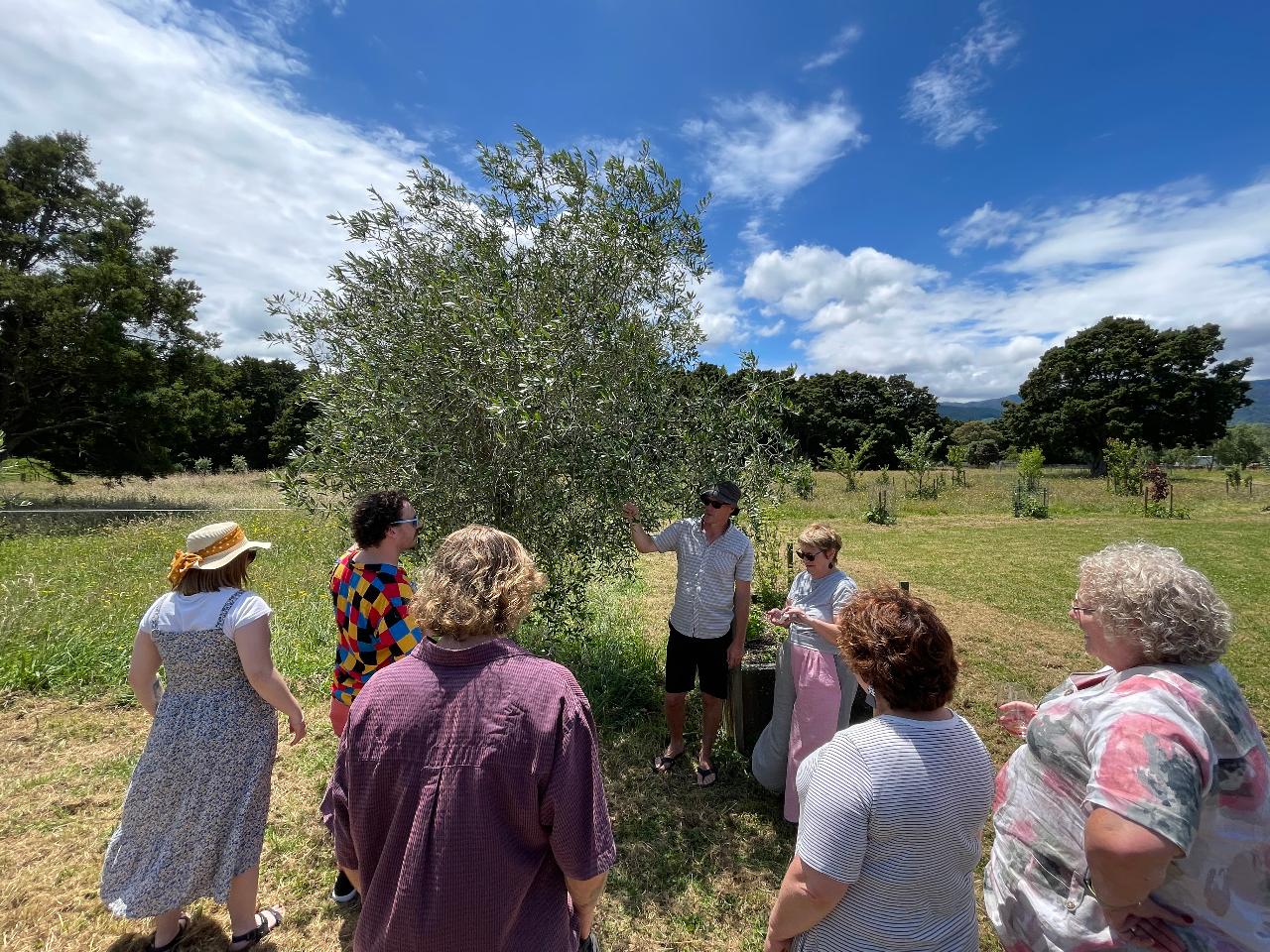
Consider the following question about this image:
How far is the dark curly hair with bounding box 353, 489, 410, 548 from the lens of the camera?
3068mm

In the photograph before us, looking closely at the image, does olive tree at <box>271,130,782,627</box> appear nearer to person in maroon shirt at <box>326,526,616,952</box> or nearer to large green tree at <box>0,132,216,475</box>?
person in maroon shirt at <box>326,526,616,952</box>

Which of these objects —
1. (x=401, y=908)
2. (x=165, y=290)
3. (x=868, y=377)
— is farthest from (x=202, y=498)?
(x=868, y=377)

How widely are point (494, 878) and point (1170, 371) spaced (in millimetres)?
54553

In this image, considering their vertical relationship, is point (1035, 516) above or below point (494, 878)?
below

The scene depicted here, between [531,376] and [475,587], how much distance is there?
2170 mm

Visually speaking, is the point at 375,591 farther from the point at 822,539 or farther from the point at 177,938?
the point at 822,539

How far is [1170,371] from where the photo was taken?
40.4 metres

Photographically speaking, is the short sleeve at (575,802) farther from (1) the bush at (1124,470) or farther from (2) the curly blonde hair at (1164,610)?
(1) the bush at (1124,470)

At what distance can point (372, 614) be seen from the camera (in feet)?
10.2

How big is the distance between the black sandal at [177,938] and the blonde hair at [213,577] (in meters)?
1.79

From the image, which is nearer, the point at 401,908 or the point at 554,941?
the point at 401,908

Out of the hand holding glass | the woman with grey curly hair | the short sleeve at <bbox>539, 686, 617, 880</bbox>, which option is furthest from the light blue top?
the short sleeve at <bbox>539, 686, 617, 880</bbox>

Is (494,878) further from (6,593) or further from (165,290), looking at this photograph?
(165,290)

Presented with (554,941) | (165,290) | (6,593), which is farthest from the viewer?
(165,290)
